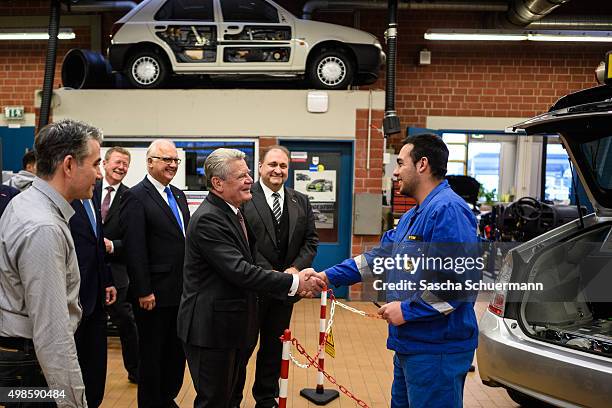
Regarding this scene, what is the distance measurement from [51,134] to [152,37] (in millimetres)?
5577

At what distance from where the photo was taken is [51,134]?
1912mm

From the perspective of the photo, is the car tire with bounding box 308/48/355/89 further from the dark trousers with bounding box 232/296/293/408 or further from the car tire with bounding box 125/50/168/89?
the dark trousers with bounding box 232/296/293/408

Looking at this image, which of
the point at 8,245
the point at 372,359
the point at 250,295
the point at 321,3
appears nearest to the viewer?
the point at 8,245

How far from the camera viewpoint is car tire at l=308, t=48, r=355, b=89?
6996 mm

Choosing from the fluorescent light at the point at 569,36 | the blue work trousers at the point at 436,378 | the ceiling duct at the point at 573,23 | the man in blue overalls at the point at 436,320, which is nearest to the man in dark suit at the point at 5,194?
the man in blue overalls at the point at 436,320

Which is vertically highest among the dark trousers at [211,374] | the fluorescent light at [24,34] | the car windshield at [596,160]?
the fluorescent light at [24,34]

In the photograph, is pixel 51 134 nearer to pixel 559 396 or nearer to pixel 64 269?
pixel 64 269

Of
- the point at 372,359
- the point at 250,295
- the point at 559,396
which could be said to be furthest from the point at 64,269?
the point at 372,359

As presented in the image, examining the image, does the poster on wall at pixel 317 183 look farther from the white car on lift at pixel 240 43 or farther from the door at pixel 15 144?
the door at pixel 15 144

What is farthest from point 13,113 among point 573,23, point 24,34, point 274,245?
point 573,23

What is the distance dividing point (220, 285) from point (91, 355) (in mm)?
745

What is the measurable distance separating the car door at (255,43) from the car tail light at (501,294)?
4470mm

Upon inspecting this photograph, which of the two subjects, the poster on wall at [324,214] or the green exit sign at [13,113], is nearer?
the poster on wall at [324,214]

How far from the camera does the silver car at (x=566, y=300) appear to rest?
9.12ft
